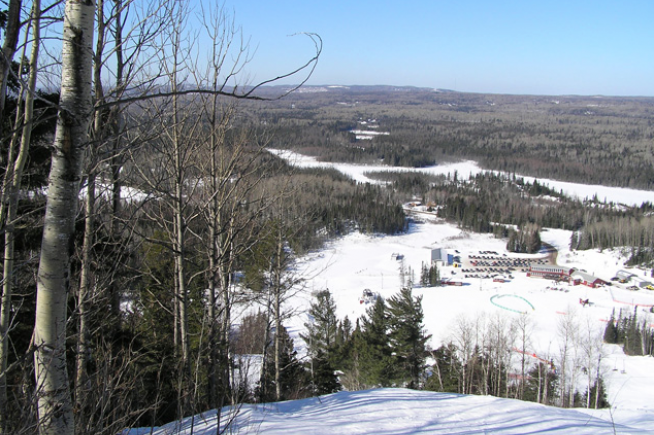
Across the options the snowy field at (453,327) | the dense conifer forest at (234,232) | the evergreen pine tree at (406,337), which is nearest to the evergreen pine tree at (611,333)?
the dense conifer forest at (234,232)

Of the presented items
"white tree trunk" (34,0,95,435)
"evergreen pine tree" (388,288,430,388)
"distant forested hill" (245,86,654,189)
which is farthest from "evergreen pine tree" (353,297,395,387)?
"distant forested hill" (245,86,654,189)

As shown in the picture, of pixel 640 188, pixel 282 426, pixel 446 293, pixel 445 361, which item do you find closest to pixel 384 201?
pixel 446 293

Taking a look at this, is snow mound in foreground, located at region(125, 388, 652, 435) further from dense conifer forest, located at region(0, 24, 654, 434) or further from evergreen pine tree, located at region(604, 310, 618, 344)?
evergreen pine tree, located at region(604, 310, 618, 344)

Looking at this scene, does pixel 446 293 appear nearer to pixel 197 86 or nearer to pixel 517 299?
pixel 517 299

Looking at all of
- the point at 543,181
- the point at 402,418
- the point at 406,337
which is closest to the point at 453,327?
the point at 406,337

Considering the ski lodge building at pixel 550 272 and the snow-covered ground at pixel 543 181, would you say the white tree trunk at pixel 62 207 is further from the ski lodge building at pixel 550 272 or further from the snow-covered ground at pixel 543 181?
the snow-covered ground at pixel 543 181

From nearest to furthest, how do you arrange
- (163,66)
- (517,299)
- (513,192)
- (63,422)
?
(63,422)
(163,66)
(517,299)
(513,192)
